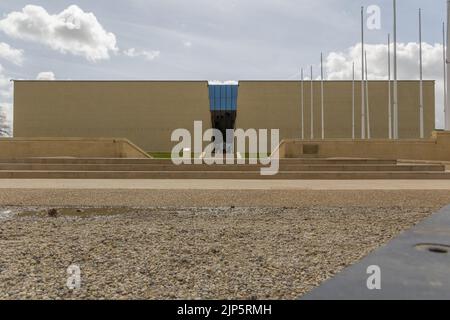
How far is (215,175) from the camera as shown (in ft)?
51.6

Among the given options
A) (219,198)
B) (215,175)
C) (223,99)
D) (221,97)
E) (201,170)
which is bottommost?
(219,198)

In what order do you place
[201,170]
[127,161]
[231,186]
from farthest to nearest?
[127,161] < [201,170] < [231,186]

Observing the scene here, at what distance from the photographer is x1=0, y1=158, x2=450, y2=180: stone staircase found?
1537 cm

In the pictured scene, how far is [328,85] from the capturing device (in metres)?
44.6

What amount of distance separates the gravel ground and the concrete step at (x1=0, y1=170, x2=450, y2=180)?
758cm

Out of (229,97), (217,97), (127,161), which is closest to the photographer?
(127,161)

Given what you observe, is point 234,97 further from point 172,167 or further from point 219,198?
point 219,198

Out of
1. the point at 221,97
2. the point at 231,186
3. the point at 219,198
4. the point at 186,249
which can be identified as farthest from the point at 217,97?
the point at 186,249

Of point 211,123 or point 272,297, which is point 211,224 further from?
point 211,123

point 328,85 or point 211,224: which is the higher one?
point 328,85

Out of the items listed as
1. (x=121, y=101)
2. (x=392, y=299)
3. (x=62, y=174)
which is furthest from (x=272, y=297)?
(x=121, y=101)

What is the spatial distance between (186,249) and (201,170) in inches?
477

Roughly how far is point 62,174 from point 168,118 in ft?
100
